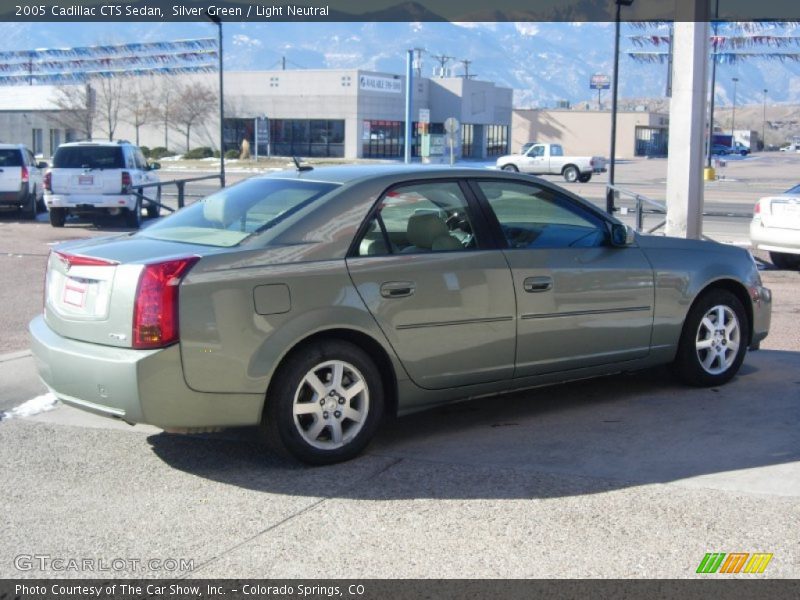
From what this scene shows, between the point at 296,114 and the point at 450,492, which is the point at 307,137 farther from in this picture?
the point at 450,492

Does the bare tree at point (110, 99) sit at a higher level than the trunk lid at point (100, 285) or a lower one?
higher

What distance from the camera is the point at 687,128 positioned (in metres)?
13.7

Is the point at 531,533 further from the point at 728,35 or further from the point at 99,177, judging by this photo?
the point at 728,35

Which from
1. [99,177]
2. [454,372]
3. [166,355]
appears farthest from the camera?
[99,177]

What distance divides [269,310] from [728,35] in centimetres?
5275

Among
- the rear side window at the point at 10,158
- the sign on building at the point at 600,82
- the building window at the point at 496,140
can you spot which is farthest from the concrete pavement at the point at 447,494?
the sign on building at the point at 600,82

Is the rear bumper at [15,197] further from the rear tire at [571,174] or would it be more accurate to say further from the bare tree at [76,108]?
the bare tree at [76,108]

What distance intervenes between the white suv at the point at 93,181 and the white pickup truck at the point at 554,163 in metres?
31.2

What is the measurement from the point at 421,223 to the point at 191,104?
7107 centimetres

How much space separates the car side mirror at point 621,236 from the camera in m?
6.72

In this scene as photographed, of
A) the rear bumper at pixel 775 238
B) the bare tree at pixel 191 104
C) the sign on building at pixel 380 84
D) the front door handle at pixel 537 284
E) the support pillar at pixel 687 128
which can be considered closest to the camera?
the front door handle at pixel 537 284

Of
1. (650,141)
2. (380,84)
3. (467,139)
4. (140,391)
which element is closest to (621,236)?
(140,391)

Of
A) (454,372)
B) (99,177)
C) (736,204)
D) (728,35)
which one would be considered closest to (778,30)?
(728,35)

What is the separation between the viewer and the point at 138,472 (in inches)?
219
